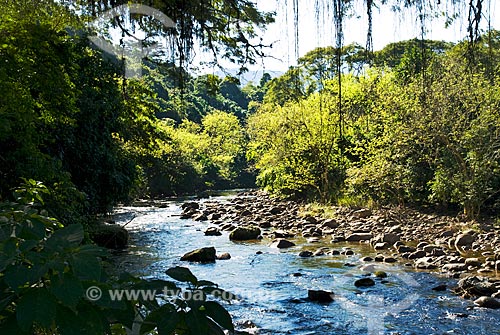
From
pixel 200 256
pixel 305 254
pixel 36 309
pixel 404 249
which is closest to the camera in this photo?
pixel 36 309

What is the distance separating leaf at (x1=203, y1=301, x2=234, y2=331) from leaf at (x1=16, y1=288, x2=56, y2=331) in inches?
12.9

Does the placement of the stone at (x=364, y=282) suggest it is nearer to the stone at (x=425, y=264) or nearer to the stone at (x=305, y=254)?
the stone at (x=425, y=264)

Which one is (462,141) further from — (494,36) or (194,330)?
(194,330)

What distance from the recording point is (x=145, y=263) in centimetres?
1073

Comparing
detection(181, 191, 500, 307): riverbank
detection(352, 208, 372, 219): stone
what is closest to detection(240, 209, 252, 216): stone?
detection(181, 191, 500, 307): riverbank

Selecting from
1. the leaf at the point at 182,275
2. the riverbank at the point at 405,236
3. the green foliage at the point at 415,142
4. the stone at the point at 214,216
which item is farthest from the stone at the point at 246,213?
the leaf at the point at 182,275

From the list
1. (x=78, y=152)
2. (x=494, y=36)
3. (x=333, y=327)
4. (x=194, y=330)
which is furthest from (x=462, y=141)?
(x=194, y=330)

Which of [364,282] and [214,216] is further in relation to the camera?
[214,216]

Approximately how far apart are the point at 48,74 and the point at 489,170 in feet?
36.7

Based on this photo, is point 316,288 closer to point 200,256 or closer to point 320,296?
point 320,296

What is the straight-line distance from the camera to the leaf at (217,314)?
112cm

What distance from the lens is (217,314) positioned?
1.12 meters

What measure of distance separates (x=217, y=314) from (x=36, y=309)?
0.38m

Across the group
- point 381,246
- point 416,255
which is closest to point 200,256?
point 381,246
